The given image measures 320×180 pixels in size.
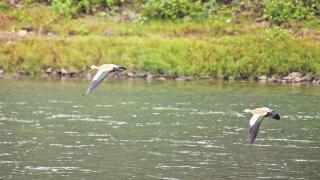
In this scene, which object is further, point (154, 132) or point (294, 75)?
point (294, 75)

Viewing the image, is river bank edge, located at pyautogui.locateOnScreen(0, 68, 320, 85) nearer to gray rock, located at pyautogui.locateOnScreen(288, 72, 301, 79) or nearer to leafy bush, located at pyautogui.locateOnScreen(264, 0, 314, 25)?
gray rock, located at pyautogui.locateOnScreen(288, 72, 301, 79)

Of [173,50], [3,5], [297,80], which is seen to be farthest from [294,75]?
[3,5]

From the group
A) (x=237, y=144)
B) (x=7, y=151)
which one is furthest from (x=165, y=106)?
(x=7, y=151)

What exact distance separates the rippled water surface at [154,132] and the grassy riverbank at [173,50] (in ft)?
9.54

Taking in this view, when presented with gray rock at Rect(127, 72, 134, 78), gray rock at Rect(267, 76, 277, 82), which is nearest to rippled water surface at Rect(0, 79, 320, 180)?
gray rock at Rect(267, 76, 277, 82)

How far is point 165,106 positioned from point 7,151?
9.22m

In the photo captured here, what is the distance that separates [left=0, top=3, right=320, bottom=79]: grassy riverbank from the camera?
41625 mm

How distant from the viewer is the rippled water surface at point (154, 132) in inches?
858

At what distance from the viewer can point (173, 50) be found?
42500 mm

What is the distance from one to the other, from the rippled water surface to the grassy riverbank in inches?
115

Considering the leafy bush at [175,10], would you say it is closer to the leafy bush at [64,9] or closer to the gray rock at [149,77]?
the leafy bush at [64,9]

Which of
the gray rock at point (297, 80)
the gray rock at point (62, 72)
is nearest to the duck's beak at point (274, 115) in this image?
the gray rock at point (297, 80)

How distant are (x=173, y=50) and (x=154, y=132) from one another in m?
15.8

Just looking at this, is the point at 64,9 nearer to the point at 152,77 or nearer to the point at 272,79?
the point at 152,77
